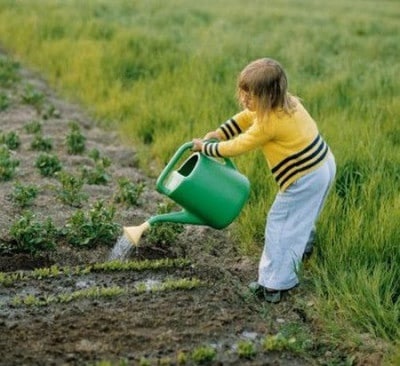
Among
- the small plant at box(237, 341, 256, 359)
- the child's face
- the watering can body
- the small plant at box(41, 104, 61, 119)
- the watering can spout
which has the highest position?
the child's face

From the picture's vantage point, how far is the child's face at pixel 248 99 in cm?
396

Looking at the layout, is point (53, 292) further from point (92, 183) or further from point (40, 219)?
point (92, 183)

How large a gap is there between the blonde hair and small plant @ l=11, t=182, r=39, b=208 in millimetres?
1818

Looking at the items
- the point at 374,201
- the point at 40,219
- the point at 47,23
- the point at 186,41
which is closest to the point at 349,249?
the point at 374,201

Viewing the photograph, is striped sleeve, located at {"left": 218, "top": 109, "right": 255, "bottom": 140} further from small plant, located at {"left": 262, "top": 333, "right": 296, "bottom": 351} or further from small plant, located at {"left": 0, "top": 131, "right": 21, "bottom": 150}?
small plant, located at {"left": 0, "top": 131, "right": 21, "bottom": 150}

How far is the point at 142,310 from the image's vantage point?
3.86 metres

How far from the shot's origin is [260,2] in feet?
56.5

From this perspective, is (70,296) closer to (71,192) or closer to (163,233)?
(163,233)

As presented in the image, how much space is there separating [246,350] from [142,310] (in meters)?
0.63

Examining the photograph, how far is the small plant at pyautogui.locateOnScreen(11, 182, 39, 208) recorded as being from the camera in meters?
5.12

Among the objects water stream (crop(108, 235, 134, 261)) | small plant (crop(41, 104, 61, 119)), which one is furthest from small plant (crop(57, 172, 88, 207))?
small plant (crop(41, 104, 61, 119))

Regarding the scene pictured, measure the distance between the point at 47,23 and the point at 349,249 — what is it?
7304mm

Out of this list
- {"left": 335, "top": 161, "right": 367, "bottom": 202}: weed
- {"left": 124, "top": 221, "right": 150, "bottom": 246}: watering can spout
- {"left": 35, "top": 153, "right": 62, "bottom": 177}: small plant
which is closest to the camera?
{"left": 124, "top": 221, "right": 150, "bottom": 246}: watering can spout

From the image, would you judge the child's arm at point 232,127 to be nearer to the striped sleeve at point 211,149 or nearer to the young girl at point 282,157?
the young girl at point 282,157
